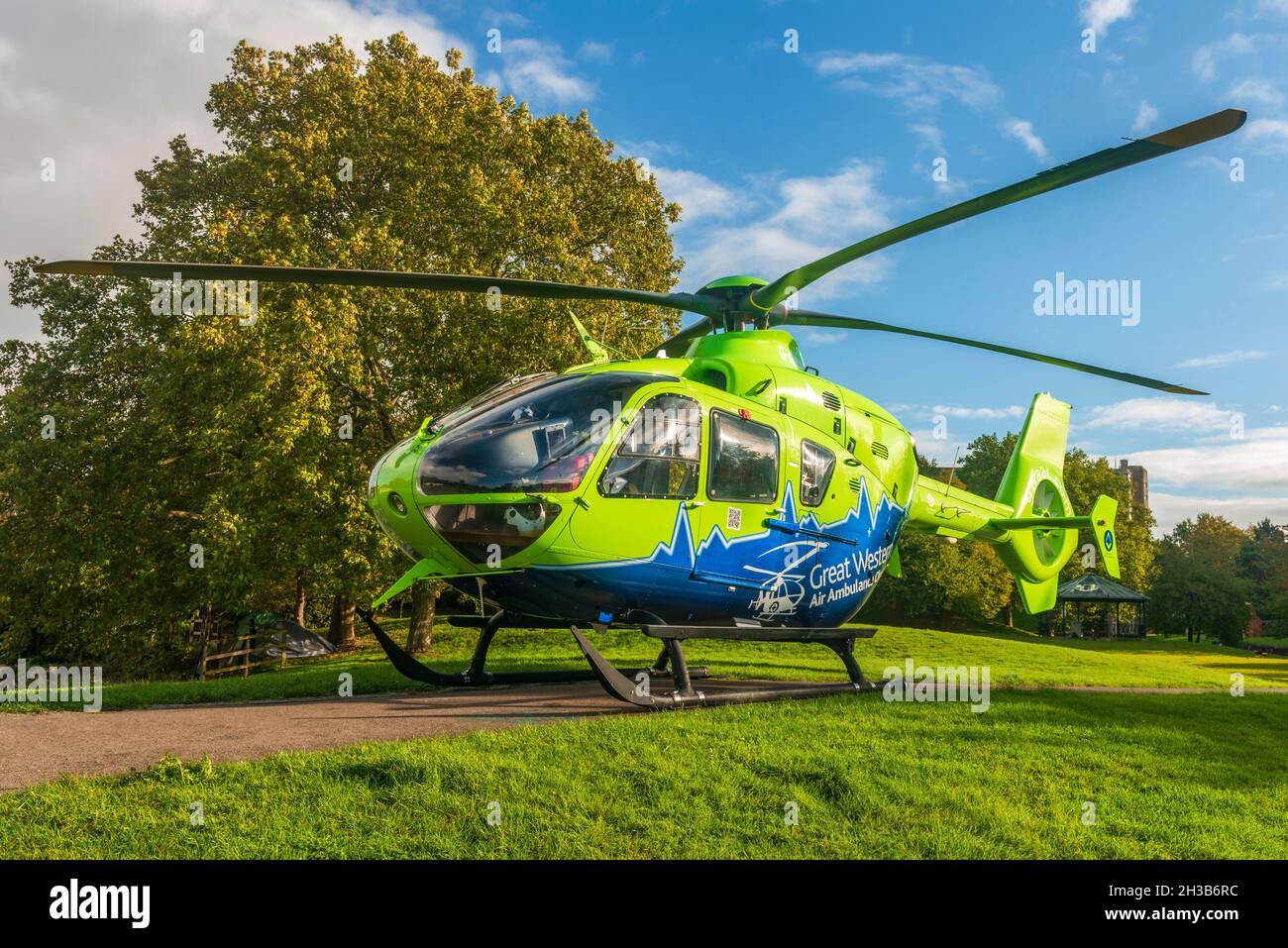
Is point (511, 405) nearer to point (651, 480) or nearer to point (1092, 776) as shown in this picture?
point (651, 480)

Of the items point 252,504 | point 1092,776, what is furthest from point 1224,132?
point 252,504

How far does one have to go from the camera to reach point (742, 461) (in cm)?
953

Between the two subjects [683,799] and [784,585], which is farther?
[784,585]

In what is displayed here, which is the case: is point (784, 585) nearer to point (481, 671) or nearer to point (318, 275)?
point (481, 671)

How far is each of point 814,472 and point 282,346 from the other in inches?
489

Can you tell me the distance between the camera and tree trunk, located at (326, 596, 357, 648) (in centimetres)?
2881

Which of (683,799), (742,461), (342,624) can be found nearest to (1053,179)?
(742,461)

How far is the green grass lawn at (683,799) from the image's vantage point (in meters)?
5.05

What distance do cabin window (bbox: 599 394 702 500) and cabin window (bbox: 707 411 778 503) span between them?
0.28m

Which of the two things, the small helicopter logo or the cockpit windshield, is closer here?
the cockpit windshield

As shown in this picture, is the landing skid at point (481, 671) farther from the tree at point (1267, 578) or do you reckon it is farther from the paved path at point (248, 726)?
the tree at point (1267, 578)

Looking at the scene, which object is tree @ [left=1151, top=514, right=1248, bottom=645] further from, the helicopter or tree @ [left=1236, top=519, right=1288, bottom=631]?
the helicopter

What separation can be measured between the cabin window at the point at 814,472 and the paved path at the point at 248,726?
11.4 feet

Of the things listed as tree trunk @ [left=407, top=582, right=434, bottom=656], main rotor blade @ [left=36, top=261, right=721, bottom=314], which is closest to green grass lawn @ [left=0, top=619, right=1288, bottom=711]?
tree trunk @ [left=407, top=582, right=434, bottom=656]
